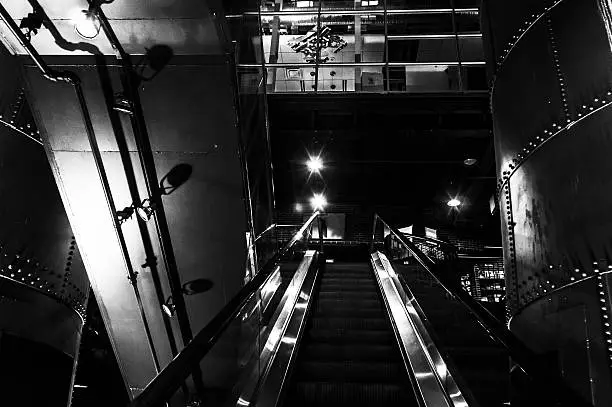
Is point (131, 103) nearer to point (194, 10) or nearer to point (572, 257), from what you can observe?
point (194, 10)

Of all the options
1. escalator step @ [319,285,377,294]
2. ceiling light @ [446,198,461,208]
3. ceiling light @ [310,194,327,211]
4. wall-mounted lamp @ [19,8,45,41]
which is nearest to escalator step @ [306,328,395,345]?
escalator step @ [319,285,377,294]

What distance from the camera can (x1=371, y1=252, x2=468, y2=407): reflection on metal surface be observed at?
314cm

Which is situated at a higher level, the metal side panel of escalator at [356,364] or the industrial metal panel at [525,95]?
the industrial metal panel at [525,95]

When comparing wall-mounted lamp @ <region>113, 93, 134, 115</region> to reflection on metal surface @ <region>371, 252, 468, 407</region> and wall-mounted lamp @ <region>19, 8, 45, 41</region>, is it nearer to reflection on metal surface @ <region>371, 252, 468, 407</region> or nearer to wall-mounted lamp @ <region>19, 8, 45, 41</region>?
wall-mounted lamp @ <region>19, 8, 45, 41</region>

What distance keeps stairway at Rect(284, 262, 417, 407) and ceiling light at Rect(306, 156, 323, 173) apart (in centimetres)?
587

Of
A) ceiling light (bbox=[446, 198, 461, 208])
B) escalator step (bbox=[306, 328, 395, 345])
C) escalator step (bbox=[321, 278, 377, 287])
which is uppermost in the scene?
ceiling light (bbox=[446, 198, 461, 208])

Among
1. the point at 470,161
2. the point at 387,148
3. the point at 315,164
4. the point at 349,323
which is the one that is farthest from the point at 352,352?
the point at 470,161

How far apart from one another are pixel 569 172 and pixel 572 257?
56 cm

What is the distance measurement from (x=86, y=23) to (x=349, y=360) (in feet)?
11.9

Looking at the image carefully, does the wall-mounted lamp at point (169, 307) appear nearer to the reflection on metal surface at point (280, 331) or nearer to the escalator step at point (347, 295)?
the reflection on metal surface at point (280, 331)

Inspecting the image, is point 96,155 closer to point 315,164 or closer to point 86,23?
point 86,23

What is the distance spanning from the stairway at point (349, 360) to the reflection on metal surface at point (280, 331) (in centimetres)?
21

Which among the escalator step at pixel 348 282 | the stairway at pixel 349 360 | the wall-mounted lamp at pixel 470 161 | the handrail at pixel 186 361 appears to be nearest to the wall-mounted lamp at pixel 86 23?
the handrail at pixel 186 361

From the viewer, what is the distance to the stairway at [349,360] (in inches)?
142
